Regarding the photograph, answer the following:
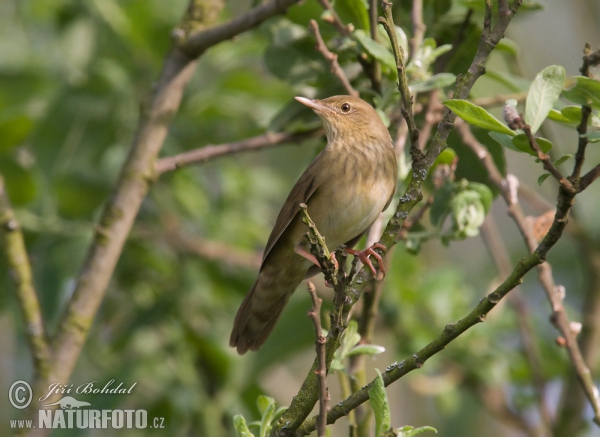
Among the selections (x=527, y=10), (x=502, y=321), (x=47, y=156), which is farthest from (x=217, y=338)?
(x=527, y=10)

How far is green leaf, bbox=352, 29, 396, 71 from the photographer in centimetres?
268

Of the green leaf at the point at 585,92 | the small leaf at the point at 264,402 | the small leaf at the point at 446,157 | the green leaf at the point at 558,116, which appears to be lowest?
the small leaf at the point at 264,402

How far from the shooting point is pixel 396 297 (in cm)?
457

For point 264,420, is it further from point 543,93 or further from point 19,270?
point 19,270

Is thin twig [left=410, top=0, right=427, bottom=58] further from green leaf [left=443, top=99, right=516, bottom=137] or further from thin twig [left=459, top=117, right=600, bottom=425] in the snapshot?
green leaf [left=443, top=99, right=516, bottom=137]

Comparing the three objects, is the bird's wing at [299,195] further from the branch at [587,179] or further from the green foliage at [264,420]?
the branch at [587,179]

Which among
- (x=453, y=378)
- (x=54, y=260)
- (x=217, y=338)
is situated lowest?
(x=453, y=378)

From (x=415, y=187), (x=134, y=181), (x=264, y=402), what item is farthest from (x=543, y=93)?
(x=134, y=181)

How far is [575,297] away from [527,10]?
11.4ft

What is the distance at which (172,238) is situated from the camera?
461 centimetres

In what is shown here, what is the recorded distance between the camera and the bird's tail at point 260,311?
3346 mm

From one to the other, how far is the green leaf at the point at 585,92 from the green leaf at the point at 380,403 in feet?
2.67

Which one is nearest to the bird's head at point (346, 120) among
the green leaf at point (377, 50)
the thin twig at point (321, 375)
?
the green leaf at point (377, 50)

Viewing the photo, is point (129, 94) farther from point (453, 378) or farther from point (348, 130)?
point (453, 378)
